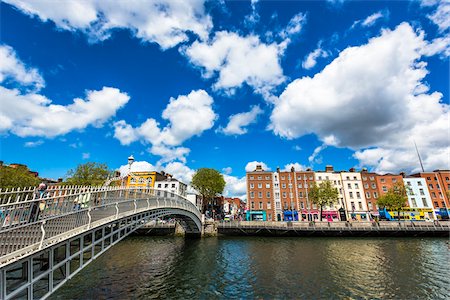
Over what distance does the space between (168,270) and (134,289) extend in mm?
5154

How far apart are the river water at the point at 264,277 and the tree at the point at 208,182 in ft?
135

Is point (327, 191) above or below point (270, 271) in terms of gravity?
above

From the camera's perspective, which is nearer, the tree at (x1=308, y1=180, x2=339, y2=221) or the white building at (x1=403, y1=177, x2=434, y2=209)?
the tree at (x1=308, y1=180, x2=339, y2=221)

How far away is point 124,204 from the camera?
1501 cm

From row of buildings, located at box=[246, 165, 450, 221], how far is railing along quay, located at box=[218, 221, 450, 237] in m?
15.4

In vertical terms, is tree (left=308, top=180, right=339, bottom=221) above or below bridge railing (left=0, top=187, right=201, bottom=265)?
above

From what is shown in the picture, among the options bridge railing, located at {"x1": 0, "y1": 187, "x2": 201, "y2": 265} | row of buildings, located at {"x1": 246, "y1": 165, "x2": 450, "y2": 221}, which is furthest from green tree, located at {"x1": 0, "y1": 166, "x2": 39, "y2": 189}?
row of buildings, located at {"x1": 246, "y1": 165, "x2": 450, "y2": 221}

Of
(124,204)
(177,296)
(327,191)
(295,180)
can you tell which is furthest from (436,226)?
(124,204)

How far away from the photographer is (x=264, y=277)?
15.8m

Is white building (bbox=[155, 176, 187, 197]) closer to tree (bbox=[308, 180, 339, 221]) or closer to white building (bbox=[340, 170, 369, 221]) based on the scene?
tree (bbox=[308, 180, 339, 221])

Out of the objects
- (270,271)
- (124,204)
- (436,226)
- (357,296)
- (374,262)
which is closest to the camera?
(357,296)

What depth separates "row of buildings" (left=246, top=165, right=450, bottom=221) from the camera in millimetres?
59219

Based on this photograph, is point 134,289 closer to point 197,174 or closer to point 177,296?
point 177,296

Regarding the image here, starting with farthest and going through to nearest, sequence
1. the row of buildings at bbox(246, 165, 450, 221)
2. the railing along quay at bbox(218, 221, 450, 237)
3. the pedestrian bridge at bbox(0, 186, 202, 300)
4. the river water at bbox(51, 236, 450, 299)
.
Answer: the row of buildings at bbox(246, 165, 450, 221) < the railing along quay at bbox(218, 221, 450, 237) < the river water at bbox(51, 236, 450, 299) < the pedestrian bridge at bbox(0, 186, 202, 300)
